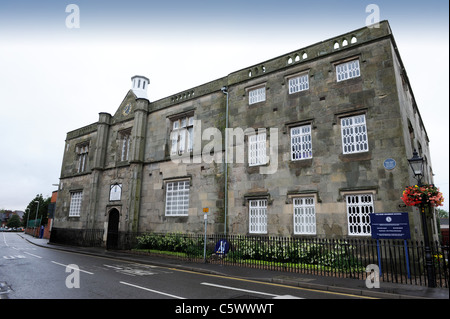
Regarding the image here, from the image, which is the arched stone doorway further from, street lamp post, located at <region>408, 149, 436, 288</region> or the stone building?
street lamp post, located at <region>408, 149, 436, 288</region>

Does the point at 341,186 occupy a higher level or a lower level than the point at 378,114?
lower

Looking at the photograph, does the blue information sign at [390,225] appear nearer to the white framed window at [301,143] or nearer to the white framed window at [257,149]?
the white framed window at [301,143]

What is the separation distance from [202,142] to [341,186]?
958 cm

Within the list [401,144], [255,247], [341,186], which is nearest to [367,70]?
[401,144]

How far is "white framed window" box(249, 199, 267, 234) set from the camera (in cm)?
1545

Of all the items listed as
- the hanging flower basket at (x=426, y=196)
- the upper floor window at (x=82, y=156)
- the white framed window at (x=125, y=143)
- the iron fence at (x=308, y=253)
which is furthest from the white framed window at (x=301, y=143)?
the upper floor window at (x=82, y=156)

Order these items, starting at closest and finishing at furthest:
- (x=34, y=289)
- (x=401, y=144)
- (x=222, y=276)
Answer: (x=34, y=289)
(x=222, y=276)
(x=401, y=144)

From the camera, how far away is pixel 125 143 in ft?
83.9

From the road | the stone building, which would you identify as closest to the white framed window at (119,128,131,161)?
the stone building

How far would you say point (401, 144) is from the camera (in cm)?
1212

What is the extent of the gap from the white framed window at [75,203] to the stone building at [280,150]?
126 inches

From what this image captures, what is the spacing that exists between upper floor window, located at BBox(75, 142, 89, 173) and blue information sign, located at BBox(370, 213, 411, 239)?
1062 inches

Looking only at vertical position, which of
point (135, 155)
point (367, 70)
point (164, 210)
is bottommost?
point (164, 210)
